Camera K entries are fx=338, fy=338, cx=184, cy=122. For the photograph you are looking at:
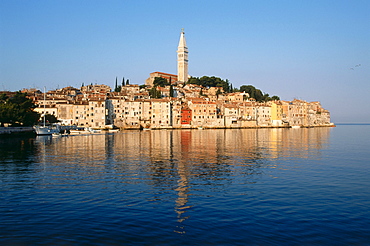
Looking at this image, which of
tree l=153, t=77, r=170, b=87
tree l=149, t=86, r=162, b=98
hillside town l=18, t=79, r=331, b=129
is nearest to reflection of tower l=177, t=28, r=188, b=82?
tree l=153, t=77, r=170, b=87

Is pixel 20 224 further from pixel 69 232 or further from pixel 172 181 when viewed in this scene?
pixel 172 181

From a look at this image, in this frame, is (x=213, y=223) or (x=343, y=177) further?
(x=343, y=177)

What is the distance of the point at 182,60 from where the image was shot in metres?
147

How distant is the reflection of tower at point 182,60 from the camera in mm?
147500

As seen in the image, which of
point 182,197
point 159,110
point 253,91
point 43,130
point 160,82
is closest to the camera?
point 182,197

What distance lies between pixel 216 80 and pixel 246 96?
53.2 ft

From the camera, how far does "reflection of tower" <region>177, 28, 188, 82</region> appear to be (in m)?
148

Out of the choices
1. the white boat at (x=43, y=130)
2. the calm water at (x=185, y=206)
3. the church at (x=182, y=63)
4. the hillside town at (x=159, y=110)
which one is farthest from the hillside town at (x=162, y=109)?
the calm water at (x=185, y=206)

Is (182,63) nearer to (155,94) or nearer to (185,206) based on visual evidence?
(155,94)

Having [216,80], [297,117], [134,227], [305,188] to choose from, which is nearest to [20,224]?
[134,227]

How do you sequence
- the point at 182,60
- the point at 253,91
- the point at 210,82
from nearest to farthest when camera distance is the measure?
the point at 253,91, the point at 210,82, the point at 182,60

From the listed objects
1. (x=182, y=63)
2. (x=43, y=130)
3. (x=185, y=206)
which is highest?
(x=182, y=63)

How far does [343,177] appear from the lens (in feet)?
55.8

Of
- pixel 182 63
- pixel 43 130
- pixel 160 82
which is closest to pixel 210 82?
pixel 182 63
